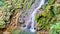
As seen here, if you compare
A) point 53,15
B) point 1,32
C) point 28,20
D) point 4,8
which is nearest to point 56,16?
point 53,15

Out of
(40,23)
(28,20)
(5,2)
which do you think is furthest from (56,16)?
(5,2)

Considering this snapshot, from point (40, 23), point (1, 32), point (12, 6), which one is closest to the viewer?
point (40, 23)

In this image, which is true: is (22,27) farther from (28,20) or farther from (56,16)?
(56,16)

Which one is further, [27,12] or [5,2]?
[5,2]

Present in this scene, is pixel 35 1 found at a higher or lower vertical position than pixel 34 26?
higher

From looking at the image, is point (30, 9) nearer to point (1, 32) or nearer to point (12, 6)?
point (12, 6)

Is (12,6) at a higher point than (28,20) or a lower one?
higher

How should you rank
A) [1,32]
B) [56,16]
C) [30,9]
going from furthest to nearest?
[30,9]
[1,32]
[56,16]

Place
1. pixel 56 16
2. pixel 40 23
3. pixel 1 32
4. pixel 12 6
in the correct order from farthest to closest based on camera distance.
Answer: pixel 12 6, pixel 1 32, pixel 40 23, pixel 56 16

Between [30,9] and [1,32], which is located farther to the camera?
[30,9]
